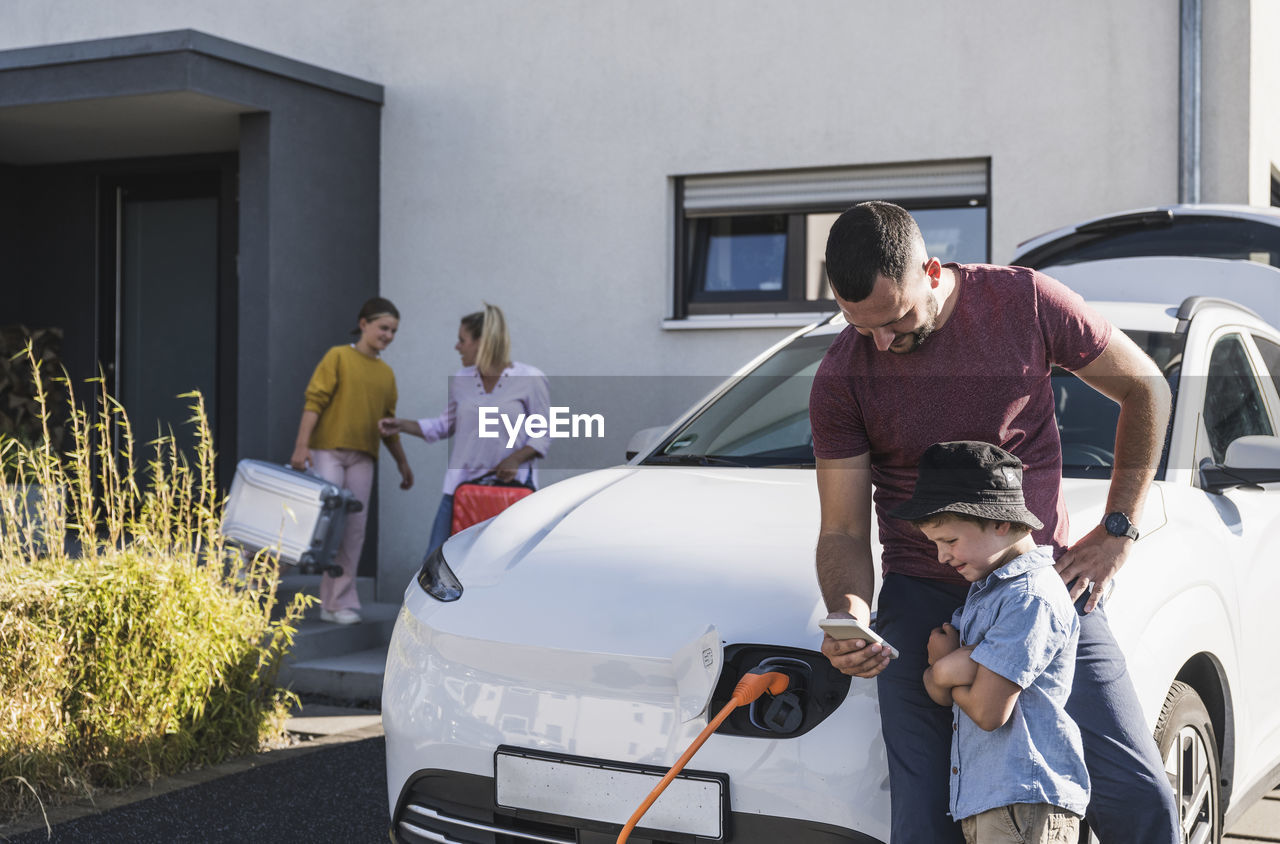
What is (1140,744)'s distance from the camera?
2.47m

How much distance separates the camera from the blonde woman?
6.57 m

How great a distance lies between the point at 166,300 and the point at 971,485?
908 centimetres

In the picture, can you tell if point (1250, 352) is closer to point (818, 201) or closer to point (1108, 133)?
point (1108, 133)

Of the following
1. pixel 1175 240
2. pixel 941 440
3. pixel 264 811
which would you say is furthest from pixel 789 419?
pixel 1175 240

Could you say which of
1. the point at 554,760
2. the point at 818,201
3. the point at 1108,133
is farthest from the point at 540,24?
the point at 554,760

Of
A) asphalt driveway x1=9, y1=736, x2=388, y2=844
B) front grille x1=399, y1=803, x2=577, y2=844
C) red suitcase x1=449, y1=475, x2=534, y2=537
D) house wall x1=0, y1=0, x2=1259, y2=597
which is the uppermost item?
house wall x1=0, y1=0, x2=1259, y2=597

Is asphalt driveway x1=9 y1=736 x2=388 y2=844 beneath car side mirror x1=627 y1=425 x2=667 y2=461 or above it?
beneath

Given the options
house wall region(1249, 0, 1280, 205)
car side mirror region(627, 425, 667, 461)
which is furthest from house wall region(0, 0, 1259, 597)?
car side mirror region(627, 425, 667, 461)

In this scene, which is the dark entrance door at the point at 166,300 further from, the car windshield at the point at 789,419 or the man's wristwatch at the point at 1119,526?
the man's wristwatch at the point at 1119,526

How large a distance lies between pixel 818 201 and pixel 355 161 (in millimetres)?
3093

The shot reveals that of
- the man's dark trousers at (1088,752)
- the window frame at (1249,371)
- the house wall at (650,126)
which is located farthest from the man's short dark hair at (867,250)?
the house wall at (650,126)

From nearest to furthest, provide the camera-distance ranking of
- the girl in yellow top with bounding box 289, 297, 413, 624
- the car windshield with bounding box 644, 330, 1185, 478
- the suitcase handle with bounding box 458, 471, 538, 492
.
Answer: the car windshield with bounding box 644, 330, 1185, 478 → the suitcase handle with bounding box 458, 471, 538, 492 → the girl in yellow top with bounding box 289, 297, 413, 624

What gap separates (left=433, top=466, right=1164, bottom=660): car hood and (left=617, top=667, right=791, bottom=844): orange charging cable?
105 millimetres

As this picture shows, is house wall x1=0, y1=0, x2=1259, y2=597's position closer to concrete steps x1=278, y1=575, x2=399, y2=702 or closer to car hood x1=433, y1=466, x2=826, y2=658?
concrete steps x1=278, y1=575, x2=399, y2=702
